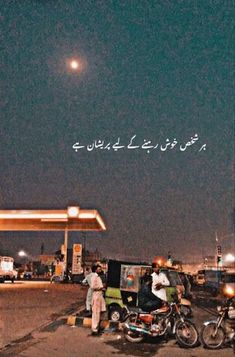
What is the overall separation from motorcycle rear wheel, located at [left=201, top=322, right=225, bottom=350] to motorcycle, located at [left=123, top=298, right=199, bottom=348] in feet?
0.60

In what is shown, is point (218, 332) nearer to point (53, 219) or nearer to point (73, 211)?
point (73, 211)

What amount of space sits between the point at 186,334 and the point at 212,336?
516 mm

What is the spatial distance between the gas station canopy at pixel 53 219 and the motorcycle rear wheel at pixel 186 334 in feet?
90.8

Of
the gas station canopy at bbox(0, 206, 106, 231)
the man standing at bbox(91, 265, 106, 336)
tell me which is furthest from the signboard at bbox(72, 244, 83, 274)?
the man standing at bbox(91, 265, 106, 336)

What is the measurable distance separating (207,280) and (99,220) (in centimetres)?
1128

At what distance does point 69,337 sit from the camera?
32.4 feet

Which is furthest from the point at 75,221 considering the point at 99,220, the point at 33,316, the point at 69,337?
the point at 69,337

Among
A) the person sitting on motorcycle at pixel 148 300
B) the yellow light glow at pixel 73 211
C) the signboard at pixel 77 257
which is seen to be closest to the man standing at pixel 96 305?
the person sitting on motorcycle at pixel 148 300

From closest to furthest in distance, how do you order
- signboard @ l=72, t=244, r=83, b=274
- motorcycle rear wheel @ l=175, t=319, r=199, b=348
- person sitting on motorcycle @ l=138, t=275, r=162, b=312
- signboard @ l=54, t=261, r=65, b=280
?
motorcycle rear wheel @ l=175, t=319, r=199, b=348 → person sitting on motorcycle @ l=138, t=275, r=162, b=312 → signboard @ l=72, t=244, r=83, b=274 → signboard @ l=54, t=261, r=65, b=280

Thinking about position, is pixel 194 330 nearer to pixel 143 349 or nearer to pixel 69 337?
pixel 143 349

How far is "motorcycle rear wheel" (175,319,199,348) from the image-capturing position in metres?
8.65

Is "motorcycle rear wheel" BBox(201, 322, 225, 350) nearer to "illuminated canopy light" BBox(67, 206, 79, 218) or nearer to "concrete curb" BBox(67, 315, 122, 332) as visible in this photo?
"concrete curb" BBox(67, 315, 122, 332)

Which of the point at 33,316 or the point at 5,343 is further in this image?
the point at 33,316

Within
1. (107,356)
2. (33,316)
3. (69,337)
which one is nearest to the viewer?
(107,356)
